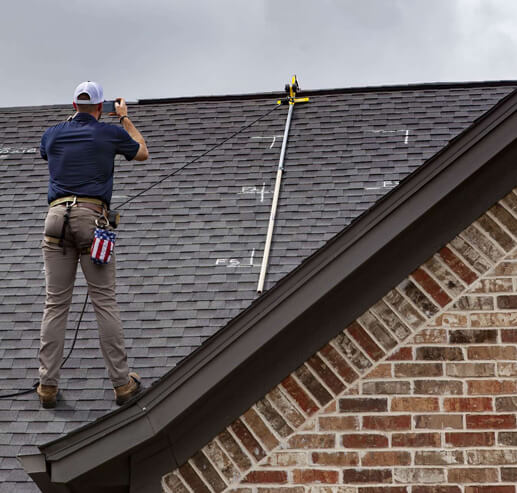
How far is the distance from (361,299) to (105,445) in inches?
62.9

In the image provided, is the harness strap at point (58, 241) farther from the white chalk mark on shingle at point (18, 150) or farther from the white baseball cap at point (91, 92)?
the white chalk mark on shingle at point (18, 150)

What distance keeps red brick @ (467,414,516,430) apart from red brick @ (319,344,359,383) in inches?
26.3

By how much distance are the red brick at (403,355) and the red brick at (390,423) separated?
32cm

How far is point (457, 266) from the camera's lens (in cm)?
507

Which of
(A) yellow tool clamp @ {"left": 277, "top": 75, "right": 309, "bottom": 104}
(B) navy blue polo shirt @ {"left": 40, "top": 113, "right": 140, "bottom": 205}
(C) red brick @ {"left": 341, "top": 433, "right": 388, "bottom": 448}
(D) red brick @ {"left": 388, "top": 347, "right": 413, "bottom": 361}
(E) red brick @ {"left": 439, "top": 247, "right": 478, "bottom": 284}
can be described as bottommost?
(C) red brick @ {"left": 341, "top": 433, "right": 388, "bottom": 448}

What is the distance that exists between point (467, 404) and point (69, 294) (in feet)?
8.44

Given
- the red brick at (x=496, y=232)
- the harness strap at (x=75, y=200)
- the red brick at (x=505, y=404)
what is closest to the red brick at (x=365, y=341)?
the red brick at (x=505, y=404)

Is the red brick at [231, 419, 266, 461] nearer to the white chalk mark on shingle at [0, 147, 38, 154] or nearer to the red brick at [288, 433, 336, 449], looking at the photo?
the red brick at [288, 433, 336, 449]

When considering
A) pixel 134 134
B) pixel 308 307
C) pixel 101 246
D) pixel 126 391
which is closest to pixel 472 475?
pixel 308 307

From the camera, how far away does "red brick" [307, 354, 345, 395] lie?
493cm

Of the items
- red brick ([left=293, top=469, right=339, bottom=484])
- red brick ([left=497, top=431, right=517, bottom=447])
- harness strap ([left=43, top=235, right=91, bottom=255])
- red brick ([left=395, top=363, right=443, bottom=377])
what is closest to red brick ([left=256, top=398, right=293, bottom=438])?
red brick ([left=293, top=469, right=339, bottom=484])

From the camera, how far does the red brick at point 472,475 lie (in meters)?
4.75

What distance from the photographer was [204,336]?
648 cm

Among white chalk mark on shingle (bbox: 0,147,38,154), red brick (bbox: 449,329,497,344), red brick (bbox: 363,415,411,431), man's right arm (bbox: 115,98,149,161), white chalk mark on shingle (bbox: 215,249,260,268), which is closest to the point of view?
red brick (bbox: 363,415,411,431)
